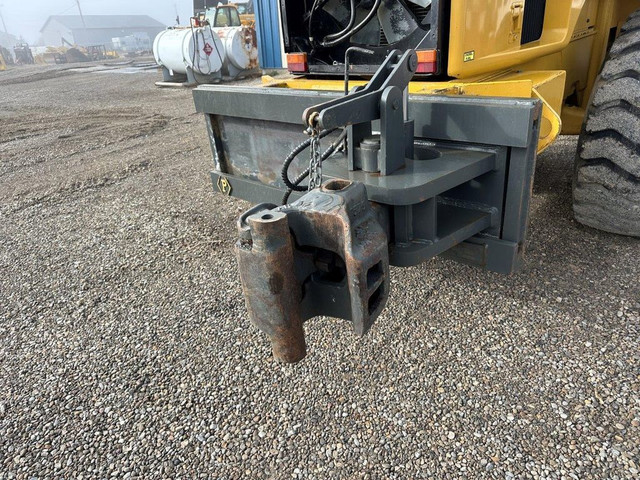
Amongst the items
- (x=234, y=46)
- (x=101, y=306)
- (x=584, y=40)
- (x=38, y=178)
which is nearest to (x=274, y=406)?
(x=101, y=306)

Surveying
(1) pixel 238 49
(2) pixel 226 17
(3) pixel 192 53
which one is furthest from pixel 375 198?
(2) pixel 226 17

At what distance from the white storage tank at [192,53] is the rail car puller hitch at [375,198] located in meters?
11.9

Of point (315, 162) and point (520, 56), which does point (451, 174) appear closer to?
point (315, 162)

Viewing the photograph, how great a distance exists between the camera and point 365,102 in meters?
1.73

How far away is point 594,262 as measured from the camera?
2.77 meters

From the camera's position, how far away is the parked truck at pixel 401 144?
4.78 ft

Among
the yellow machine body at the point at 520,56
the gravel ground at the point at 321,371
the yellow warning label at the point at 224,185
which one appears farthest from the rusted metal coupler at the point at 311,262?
the yellow warning label at the point at 224,185

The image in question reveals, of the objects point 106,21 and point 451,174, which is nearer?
point 451,174

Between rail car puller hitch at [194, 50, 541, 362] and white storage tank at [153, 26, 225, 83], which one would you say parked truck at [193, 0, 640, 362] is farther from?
white storage tank at [153, 26, 225, 83]

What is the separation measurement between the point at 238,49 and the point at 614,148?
13.4 metres

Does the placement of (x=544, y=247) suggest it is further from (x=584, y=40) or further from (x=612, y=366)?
(x=584, y=40)

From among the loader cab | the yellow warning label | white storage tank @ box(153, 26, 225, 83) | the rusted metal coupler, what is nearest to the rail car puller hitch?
the rusted metal coupler

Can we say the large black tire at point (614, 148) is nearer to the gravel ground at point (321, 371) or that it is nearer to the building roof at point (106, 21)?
the gravel ground at point (321, 371)

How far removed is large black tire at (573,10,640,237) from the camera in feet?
8.13
